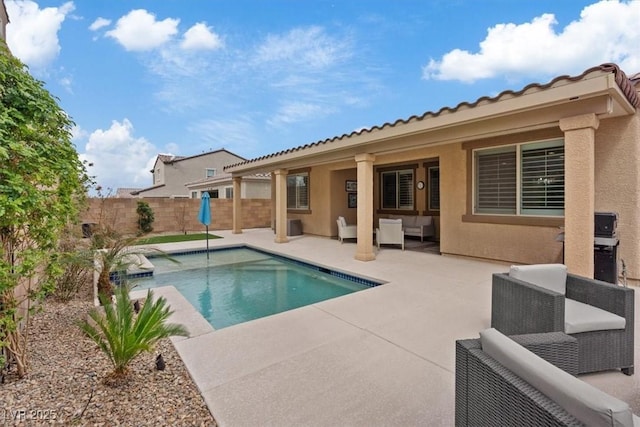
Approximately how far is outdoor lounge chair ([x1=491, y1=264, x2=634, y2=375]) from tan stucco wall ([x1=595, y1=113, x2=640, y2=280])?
3.93 m

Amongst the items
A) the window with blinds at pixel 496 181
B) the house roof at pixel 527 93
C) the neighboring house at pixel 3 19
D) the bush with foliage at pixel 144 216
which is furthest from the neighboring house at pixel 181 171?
the window with blinds at pixel 496 181

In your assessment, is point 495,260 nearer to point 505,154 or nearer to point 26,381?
point 505,154

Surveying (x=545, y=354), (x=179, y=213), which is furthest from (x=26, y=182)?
(x=179, y=213)

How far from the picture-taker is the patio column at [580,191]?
17.0ft

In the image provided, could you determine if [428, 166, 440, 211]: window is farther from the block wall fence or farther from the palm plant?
the block wall fence

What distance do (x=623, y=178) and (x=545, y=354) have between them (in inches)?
243

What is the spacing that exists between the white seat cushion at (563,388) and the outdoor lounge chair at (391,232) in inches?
350

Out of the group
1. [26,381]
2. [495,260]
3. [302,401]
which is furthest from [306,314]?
[495,260]

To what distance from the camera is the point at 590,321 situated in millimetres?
3238

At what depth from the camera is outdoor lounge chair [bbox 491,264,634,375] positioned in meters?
3.20

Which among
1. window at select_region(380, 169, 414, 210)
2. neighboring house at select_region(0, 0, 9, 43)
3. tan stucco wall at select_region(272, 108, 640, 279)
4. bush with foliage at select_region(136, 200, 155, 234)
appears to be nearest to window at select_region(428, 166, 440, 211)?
tan stucco wall at select_region(272, 108, 640, 279)

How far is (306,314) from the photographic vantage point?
5.11 meters

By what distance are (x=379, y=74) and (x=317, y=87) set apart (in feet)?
11.5

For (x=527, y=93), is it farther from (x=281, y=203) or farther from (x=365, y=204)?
(x=281, y=203)
